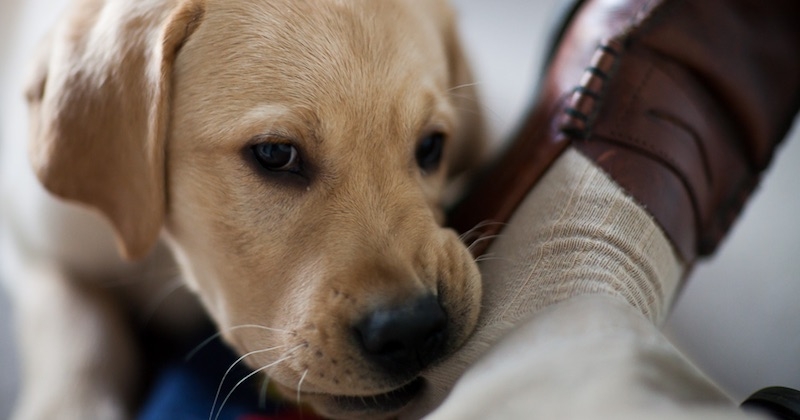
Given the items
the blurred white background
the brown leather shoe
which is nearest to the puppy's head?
the brown leather shoe

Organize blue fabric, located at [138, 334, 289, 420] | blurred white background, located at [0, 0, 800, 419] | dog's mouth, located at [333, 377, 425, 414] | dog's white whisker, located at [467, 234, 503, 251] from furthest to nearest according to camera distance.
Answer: blurred white background, located at [0, 0, 800, 419] → blue fabric, located at [138, 334, 289, 420] → dog's white whisker, located at [467, 234, 503, 251] → dog's mouth, located at [333, 377, 425, 414]

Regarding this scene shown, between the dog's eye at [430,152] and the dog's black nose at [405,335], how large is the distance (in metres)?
0.38

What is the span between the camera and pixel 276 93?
1.16 m

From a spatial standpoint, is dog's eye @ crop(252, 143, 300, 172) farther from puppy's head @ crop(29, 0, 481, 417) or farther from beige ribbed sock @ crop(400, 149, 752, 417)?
beige ribbed sock @ crop(400, 149, 752, 417)

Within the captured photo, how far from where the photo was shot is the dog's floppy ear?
1.21 m

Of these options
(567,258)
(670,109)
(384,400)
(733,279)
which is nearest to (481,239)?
(567,258)

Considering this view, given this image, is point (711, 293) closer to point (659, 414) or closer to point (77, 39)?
point (659, 414)

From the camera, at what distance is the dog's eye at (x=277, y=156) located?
118cm

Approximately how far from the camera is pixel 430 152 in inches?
55.9

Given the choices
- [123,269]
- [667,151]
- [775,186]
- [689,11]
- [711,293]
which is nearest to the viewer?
[667,151]

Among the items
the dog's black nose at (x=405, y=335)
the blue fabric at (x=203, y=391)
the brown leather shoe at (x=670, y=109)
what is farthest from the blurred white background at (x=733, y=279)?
the dog's black nose at (x=405, y=335)

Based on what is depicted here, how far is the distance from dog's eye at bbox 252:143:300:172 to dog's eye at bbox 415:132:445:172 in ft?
0.89

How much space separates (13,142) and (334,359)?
1.29m

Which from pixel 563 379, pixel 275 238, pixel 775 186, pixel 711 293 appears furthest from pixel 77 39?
pixel 775 186
